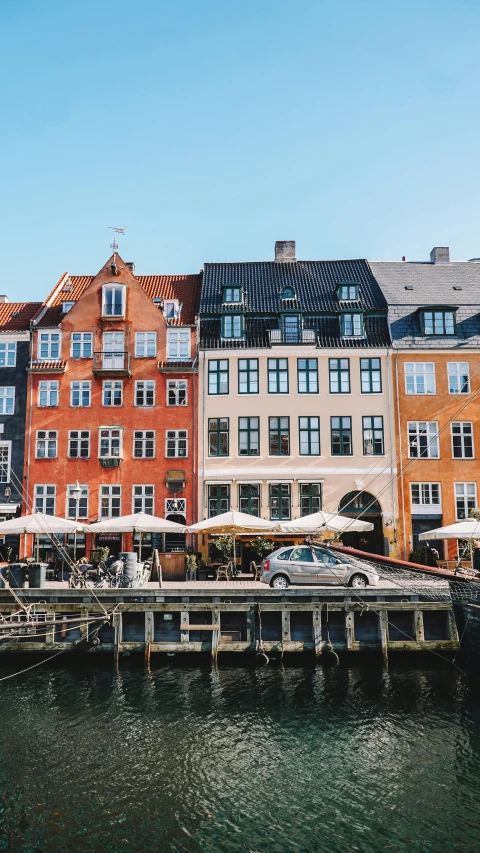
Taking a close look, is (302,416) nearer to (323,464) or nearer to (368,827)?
(323,464)

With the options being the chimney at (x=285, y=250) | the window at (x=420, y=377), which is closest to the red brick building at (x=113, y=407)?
the chimney at (x=285, y=250)

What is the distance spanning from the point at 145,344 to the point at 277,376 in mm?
8242

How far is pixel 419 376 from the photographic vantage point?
39938 mm

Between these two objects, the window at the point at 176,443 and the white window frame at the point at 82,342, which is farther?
the white window frame at the point at 82,342

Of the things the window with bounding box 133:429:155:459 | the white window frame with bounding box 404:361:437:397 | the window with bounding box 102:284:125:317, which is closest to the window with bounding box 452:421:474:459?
the white window frame with bounding box 404:361:437:397

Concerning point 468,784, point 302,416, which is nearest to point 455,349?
point 302,416

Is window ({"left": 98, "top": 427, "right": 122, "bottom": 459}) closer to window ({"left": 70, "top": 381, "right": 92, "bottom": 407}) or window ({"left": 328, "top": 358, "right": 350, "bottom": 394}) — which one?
window ({"left": 70, "top": 381, "right": 92, "bottom": 407})

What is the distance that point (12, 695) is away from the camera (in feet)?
68.1

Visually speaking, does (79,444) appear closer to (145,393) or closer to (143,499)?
(145,393)

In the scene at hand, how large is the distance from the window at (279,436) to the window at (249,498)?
229 cm

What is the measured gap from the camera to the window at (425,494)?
38.5m

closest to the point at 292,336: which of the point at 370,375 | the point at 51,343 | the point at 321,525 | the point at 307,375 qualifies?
the point at 307,375

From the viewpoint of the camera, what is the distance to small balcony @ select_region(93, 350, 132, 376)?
40.1 metres

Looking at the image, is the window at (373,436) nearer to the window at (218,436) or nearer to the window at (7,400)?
the window at (218,436)
